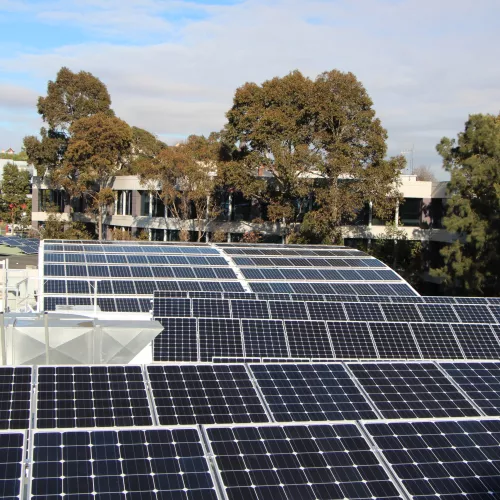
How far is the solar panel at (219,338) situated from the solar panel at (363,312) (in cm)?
453

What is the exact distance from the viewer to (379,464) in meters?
9.24

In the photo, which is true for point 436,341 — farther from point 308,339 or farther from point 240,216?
point 240,216

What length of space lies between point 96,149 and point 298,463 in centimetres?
4758

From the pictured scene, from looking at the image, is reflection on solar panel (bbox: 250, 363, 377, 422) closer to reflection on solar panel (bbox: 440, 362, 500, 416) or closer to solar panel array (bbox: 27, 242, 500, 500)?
solar panel array (bbox: 27, 242, 500, 500)

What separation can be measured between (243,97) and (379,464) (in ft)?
118

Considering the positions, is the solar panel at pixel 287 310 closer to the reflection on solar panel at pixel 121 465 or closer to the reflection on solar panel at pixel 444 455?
the reflection on solar panel at pixel 444 455

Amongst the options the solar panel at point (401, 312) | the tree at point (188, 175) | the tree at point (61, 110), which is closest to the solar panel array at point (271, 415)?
the solar panel at point (401, 312)

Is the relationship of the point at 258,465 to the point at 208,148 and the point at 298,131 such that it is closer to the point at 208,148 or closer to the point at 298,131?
the point at 298,131

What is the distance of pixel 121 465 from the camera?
855 cm

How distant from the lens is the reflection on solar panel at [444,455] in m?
8.88

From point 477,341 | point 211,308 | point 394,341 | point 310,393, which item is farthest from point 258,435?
point 477,341

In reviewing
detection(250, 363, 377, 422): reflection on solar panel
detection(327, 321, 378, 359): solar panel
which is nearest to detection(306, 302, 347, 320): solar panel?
detection(327, 321, 378, 359): solar panel

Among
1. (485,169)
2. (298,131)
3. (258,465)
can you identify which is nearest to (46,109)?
(298,131)

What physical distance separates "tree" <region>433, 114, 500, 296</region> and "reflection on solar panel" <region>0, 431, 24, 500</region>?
93.0 ft
